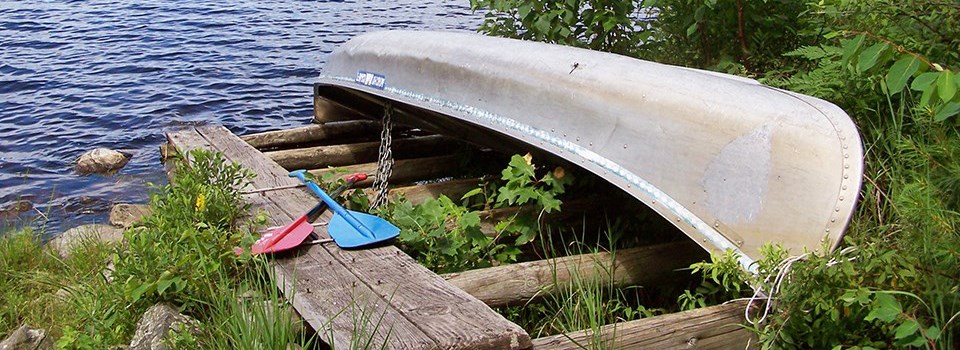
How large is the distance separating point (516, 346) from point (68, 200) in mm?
4975

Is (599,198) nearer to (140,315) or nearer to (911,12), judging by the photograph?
(911,12)

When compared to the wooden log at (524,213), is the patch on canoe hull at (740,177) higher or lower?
higher

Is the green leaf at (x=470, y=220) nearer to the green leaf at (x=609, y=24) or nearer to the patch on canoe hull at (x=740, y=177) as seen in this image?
the patch on canoe hull at (x=740, y=177)

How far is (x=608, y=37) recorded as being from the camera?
5391 mm

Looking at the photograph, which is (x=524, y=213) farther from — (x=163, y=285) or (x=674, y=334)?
(x=163, y=285)

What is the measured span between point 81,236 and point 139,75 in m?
4.78

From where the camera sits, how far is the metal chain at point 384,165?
4801mm

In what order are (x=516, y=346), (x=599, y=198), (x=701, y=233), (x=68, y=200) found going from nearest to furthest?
(x=516, y=346) < (x=701, y=233) < (x=599, y=198) < (x=68, y=200)

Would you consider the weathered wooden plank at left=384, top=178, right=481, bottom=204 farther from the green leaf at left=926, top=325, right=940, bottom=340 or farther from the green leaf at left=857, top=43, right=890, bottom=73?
the green leaf at left=926, top=325, right=940, bottom=340

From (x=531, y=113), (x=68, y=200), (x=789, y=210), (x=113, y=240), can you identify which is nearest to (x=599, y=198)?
(x=531, y=113)

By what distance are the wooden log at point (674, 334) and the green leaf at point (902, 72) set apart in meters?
0.98

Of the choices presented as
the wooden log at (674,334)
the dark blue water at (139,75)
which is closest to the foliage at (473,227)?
the wooden log at (674,334)

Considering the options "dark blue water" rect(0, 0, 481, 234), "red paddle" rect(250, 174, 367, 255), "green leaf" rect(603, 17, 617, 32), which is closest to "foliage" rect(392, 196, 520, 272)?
"red paddle" rect(250, 174, 367, 255)

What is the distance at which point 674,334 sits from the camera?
331cm
